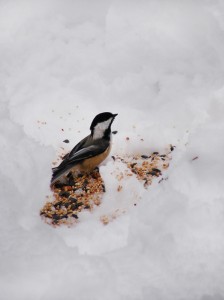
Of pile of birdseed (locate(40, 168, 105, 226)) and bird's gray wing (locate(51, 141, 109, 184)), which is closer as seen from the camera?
pile of birdseed (locate(40, 168, 105, 226))

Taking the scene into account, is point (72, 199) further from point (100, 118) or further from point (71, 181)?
point (100, 118)

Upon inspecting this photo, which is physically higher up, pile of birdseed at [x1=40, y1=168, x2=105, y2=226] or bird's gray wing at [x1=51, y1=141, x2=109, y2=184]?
bird's gray wing at [x1=51, y1=141, x2=109, y2=184]

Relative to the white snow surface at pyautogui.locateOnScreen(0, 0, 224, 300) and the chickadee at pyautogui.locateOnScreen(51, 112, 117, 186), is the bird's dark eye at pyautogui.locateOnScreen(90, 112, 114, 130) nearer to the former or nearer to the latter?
the chickadee at pyautogui.locateOnScreen(51, 112, 117, 186)

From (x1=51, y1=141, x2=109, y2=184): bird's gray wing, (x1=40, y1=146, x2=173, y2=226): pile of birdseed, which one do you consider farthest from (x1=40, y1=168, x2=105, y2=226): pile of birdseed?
(x1=51, y1=141, x2=109, y2=184): bird's gray wing

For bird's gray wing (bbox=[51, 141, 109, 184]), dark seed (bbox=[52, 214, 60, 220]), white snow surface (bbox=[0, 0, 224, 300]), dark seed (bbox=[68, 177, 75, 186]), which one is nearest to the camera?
white snow surface (bbox=[0, 0, 224, 300])

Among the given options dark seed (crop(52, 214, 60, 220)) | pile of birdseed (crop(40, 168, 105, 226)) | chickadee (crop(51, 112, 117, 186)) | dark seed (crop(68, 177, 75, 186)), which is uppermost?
chickadee (crop(51, 112, 117, 186))

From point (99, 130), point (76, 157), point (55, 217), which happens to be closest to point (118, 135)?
point (99, 130)

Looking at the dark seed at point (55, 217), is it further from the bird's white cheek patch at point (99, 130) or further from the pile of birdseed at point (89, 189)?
the bird's white cheek patch at point (99, 130)
